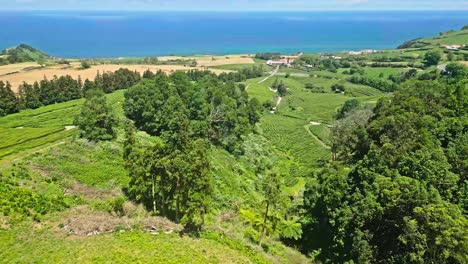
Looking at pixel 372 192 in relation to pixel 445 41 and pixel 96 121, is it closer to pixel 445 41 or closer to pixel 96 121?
pixel 96 121

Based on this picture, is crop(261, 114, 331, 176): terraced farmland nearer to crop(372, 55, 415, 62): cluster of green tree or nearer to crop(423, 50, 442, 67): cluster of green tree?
crop(423, 50, 442, 67): cluster of green tree

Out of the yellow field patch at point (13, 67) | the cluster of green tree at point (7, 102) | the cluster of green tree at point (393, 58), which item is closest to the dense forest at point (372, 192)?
the cluster of green tree at point (7, 102)

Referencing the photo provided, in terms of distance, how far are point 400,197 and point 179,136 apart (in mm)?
16930

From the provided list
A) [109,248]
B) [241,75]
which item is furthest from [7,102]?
[241,75]

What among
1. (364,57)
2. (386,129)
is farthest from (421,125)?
(364,57)

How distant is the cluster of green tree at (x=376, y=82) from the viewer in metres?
119

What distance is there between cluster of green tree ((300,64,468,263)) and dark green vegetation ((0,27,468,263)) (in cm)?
11

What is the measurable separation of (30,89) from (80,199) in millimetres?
50895

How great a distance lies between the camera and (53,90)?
265 feet

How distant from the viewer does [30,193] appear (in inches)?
1254

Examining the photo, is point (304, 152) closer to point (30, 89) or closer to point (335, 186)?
point (335, 186)

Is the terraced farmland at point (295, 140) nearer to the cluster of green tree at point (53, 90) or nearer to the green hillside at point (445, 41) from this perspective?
the cluster of green tree at point (53, 90)

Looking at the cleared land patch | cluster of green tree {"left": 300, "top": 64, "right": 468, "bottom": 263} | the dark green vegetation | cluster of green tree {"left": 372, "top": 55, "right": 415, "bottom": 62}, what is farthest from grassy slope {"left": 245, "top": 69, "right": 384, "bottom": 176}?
the cleared land patch

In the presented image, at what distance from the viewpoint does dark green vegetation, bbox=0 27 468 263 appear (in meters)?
27.5
